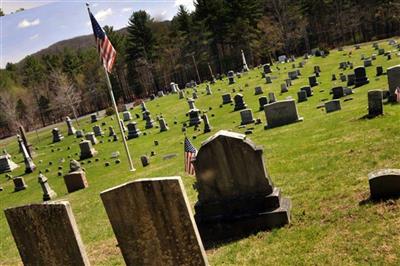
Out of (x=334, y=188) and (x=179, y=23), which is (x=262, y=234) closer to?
(x=334, y=188)

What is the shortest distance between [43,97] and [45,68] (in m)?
9.05

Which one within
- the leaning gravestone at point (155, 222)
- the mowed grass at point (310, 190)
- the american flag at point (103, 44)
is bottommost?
the mowed grass at point (310, 190)

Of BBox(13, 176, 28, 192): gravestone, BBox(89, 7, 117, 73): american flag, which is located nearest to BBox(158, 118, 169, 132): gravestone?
BBox(13, 176, 28, 192): gravestone

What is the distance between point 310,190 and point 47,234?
6472mm

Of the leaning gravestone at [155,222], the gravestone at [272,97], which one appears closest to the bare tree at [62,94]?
the gravestone at [272,97]

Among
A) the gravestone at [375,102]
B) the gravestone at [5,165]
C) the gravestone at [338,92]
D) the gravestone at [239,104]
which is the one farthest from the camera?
the gravestone at [5,165]

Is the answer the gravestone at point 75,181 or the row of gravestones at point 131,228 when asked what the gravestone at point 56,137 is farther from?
the row of gravestones at point 131,228

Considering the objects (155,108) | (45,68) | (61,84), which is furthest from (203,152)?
(45,68)

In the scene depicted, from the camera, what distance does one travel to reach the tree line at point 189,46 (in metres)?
70.8

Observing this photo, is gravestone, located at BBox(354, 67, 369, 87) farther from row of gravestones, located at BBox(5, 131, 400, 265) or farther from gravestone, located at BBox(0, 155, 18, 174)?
gravestone, located at BBox(0, 155, 18, 174)

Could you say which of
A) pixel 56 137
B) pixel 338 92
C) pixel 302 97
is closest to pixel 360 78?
pixel 338 92

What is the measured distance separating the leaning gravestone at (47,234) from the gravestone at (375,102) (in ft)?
40.9

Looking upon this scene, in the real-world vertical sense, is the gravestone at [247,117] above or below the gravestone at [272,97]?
below

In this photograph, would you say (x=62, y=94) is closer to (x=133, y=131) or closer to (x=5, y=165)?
(x=5, y=165)
